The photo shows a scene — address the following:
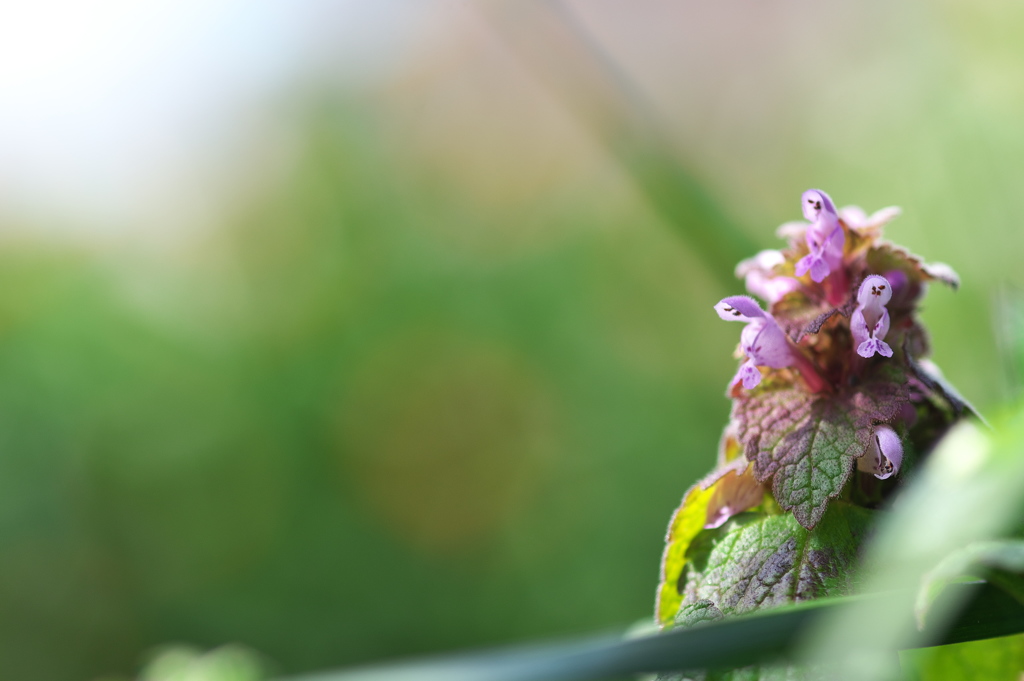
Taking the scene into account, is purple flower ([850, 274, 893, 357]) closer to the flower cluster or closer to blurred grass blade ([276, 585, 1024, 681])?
the flower cluster

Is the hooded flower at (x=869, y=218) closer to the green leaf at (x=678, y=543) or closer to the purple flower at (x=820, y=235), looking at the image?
the purple flower at (x=820, y=235)

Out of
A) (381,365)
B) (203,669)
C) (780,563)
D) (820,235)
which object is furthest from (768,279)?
(381,365)

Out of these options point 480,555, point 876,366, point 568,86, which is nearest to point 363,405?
point 480,555

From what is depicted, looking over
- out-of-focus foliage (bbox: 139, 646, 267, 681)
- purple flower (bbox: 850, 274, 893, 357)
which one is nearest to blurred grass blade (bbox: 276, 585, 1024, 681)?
purple flower (bbox: 850, 274, 893, 357)

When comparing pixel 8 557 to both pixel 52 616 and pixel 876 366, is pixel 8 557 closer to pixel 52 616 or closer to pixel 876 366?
pixel 52 616

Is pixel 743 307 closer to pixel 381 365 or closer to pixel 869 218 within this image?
pixel 869 218

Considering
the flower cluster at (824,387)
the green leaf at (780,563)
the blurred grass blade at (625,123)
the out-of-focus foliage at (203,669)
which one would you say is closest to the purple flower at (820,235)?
the flower cluster at (824,387)

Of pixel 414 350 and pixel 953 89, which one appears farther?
pixel 414 350
